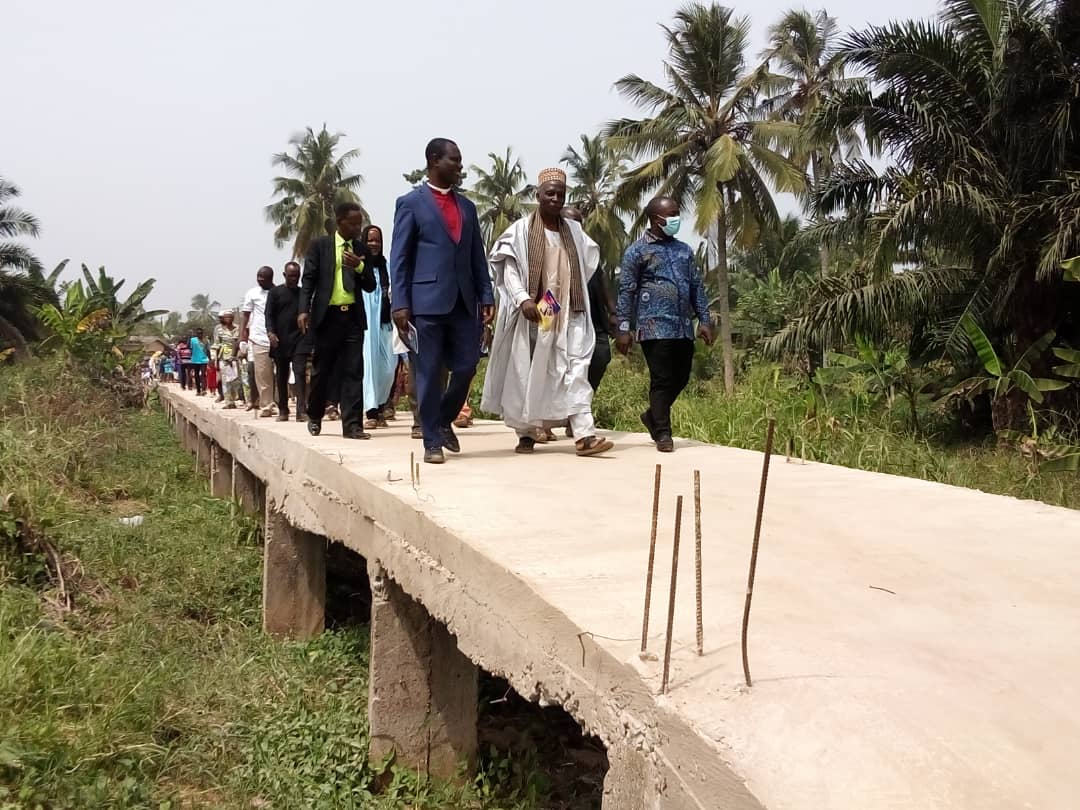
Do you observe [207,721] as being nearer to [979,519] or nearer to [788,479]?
[788,479]

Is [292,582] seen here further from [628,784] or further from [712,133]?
[712,133]

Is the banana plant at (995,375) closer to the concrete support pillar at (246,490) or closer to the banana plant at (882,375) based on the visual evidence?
the banana plant at (882,375)

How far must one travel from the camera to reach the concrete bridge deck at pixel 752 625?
131cm

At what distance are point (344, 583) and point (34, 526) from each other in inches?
78.1

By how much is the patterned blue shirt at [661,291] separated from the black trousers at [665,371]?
0.06 meters

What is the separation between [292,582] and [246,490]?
89.6 inches

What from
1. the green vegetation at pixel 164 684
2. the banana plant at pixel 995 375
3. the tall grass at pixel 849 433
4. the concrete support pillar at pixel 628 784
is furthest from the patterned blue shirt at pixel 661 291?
the banana plant at pixel 995 375

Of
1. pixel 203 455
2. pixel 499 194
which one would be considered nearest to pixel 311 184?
pixel 499 194

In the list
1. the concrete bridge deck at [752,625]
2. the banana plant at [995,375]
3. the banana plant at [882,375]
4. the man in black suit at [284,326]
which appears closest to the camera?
the concrete bridge deck at [752,625]

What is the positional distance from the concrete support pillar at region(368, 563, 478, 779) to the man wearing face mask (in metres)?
1.95

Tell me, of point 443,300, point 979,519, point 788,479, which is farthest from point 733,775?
point 443,300

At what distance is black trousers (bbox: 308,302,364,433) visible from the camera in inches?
227

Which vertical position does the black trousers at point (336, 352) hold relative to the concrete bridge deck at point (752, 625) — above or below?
above

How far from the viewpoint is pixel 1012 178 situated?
10.1 m
